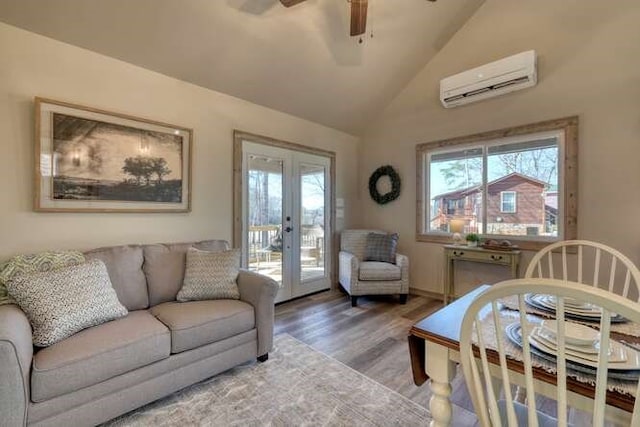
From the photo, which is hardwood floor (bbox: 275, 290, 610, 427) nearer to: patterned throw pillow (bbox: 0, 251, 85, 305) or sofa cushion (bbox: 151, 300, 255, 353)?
sofa cushion (bbox: 151, 300, 255, 353)

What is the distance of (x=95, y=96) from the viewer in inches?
97.1

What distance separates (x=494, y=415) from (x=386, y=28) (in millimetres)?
3486

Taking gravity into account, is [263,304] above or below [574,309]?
below

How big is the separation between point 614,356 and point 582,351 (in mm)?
82

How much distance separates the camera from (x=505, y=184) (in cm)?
353

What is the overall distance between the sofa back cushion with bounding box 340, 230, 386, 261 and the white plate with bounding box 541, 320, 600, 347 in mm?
3122

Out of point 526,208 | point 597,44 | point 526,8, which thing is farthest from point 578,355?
point 526,8

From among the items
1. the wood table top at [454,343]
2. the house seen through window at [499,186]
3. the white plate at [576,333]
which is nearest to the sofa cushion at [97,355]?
the wood table top at [454,343]

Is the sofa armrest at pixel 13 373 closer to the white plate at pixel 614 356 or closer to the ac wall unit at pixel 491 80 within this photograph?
the white plate at pixel 614 356

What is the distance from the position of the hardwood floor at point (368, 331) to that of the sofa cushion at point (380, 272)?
360mm

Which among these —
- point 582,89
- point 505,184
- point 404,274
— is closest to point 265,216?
point 404,274

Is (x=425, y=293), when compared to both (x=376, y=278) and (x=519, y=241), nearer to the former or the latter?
(x=376, y=278)

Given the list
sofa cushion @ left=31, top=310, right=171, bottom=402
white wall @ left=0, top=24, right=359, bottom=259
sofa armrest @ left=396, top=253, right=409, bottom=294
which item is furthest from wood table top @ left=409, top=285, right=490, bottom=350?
white wall @ left=0, top=24, right=359, bottom=259

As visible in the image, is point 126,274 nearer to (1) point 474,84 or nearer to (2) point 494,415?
(2) point 494,415
